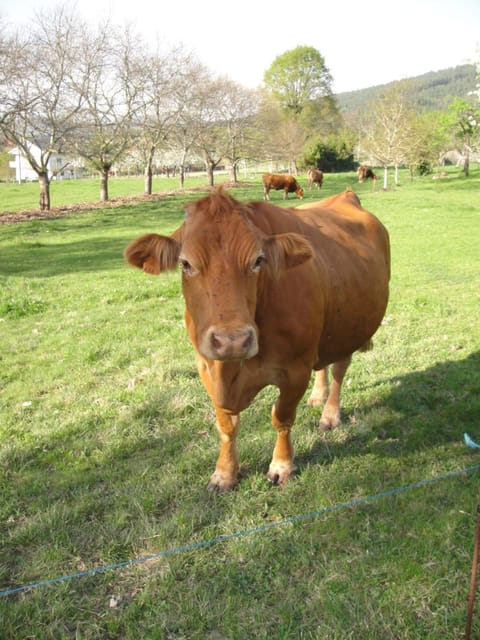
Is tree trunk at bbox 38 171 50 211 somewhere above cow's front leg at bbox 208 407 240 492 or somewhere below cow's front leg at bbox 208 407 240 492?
above

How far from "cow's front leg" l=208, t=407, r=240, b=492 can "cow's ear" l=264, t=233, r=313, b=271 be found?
1305 millimetres

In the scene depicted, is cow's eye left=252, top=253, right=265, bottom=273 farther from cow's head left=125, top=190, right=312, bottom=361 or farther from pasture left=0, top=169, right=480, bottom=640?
pasture left=0, top=169, right=480, bottom=640

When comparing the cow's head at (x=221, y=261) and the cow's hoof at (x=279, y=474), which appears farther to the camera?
the cow's hoof at (x=279, y=474)

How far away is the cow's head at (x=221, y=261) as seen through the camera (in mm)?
2719

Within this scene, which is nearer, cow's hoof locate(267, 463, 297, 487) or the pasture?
the pasture

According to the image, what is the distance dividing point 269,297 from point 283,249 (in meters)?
0.41

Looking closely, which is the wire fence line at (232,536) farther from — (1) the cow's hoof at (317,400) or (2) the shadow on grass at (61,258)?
(2) the shadow on grass at (61,258)

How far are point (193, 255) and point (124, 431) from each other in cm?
241

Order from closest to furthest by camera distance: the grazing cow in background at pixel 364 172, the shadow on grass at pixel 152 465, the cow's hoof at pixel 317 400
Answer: the shadow on grass at pixel 152 465, the cow's hoof at pixel 317 400, the grazing cow in background at pixel 364 172

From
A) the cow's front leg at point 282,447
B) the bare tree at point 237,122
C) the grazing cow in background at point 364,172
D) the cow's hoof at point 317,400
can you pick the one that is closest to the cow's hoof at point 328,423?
the cow's hoof at point 317,400

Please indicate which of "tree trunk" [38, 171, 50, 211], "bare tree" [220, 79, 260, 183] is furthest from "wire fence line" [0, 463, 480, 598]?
"bare tree" [220, 79, 260, 183]

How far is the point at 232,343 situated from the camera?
265 cm

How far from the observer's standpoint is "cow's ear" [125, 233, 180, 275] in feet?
9.93

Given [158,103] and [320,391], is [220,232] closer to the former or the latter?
[320,391]
